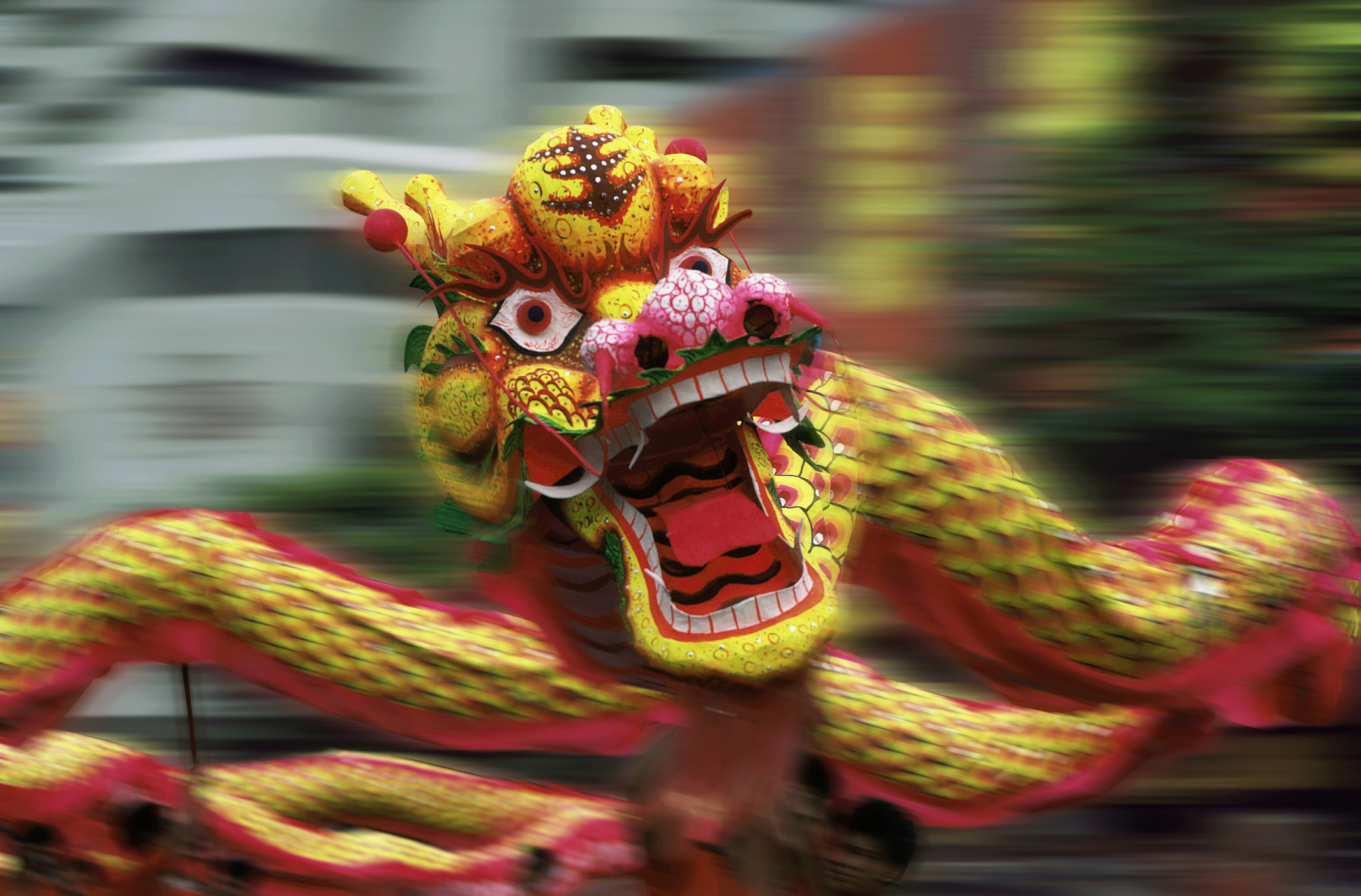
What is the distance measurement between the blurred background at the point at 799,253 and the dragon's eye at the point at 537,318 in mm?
560

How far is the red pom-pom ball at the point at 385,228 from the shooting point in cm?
95

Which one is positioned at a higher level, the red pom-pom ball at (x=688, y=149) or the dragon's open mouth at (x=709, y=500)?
the red pom-pom ball at (x=688, y=149)

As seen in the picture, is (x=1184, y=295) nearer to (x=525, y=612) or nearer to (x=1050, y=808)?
(x=1050, y=808)

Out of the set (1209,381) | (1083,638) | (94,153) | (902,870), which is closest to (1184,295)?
(1209,381)

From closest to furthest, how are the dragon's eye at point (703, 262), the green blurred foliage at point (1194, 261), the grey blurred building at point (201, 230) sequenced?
the dragon's eye at point (703, 262), the green blurred foliage at point (1194, 261), the grey blurred building at point (201, 230)

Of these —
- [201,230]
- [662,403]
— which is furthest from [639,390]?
[201,230]

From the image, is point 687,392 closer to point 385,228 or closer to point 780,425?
point 780,425

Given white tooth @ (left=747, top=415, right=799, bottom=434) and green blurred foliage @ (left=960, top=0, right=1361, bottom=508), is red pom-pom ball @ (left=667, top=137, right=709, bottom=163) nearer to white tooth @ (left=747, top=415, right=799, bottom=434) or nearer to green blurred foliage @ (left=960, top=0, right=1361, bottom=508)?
white tooth @ (left=747, top=415, right=799, bottom=434)

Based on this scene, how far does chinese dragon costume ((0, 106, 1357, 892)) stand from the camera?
92 cm

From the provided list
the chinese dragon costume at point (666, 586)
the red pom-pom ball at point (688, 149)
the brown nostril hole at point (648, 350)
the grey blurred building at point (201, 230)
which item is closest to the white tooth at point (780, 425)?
the chinese dragon costume at point (666, 586)

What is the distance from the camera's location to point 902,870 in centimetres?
105

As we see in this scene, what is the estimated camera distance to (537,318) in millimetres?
950

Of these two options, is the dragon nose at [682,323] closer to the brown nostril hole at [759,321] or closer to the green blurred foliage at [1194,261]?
the brown nostril hole at [759,321]

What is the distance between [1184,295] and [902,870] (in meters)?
0.71
